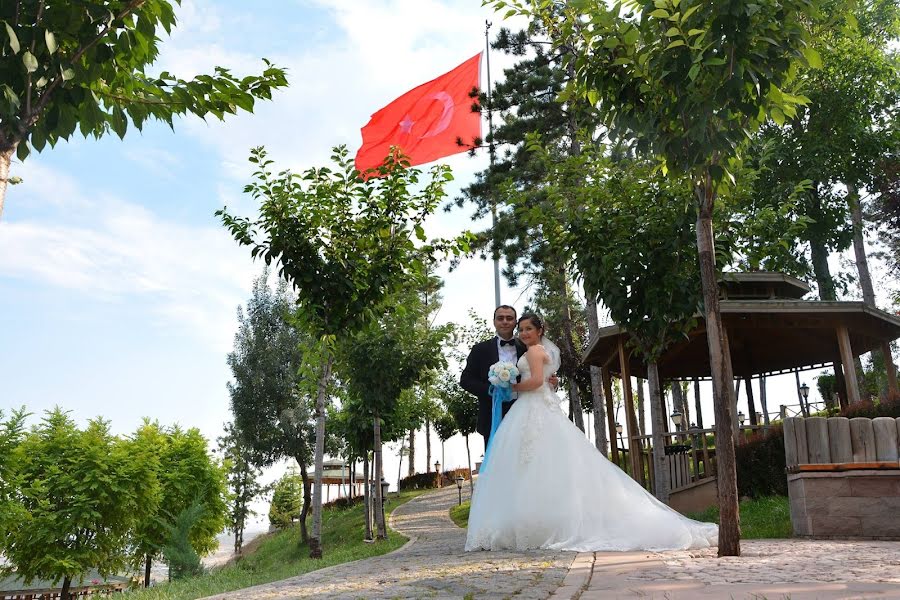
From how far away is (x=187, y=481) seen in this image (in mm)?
25016

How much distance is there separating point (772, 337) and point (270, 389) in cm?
2591

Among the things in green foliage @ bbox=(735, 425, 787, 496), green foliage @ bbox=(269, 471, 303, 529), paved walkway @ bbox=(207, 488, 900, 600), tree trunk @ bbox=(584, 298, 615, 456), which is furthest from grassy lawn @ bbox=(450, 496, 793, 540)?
green foliage @ bbox=(269, 471, 303, 529)

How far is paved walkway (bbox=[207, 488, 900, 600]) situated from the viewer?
4062mm

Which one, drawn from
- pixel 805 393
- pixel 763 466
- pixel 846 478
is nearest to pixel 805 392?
pixel 805 393

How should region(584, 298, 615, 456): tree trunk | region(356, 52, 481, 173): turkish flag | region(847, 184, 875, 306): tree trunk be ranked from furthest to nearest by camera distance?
region(847, 184, 875, 306): tree trunk, region(584, 298, 615, 456): tree trunk, region(356, 52, 481, 173): turkish flag

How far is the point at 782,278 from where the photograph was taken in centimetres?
1966

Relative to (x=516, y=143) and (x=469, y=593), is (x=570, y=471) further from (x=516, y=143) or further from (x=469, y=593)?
(x=516, y=143)

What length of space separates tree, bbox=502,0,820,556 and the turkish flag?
12.2 m

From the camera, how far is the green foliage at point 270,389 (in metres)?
36.7

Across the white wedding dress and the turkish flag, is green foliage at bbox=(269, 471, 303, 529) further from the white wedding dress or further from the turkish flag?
the white wedding dress

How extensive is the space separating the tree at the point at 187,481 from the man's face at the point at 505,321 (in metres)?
18.5

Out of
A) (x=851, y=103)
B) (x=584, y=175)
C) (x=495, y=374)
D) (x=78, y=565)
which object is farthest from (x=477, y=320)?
(x=495, y=374)

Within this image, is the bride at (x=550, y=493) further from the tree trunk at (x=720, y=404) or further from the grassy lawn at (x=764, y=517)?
the grassy lawn at (x=764, y=517)

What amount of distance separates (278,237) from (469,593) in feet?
27.3
